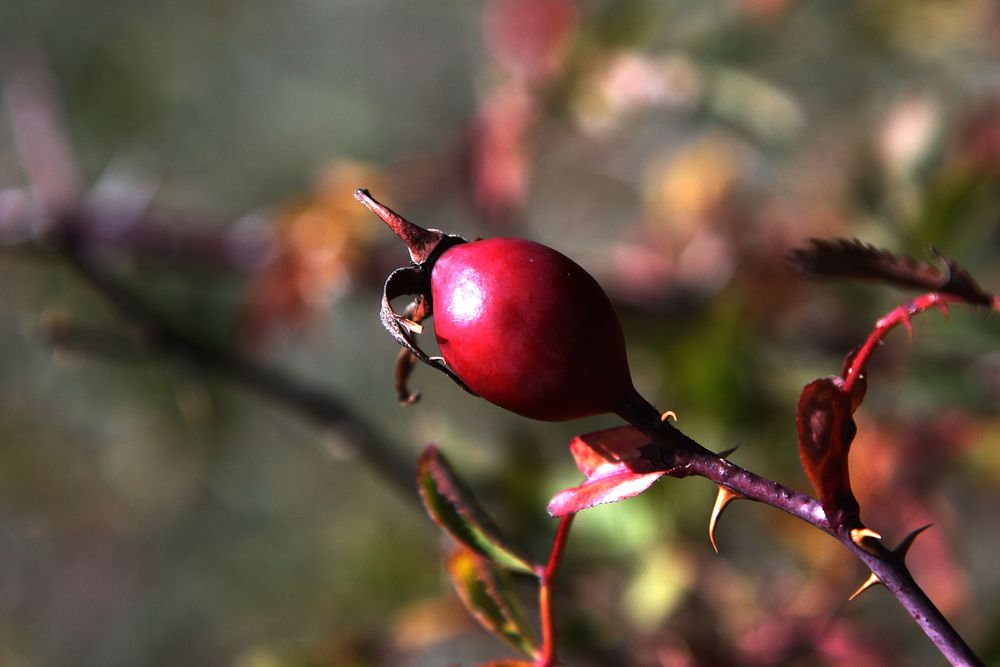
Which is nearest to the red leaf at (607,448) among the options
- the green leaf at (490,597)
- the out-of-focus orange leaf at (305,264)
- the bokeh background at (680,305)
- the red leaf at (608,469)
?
the red leaf at (608,469)

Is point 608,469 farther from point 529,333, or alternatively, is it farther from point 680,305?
point 680,305

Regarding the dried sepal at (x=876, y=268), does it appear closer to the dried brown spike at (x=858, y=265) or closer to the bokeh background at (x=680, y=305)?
the dried brown spike at (x=858, y=265)

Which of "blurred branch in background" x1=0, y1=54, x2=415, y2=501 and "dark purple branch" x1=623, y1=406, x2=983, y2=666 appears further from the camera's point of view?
"blurred branch in background" x1=0, y1=54, x2=415, y2=501

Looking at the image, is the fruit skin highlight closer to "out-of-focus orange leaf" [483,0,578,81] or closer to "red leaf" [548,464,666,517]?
"red leaf" [548,464,666,517]

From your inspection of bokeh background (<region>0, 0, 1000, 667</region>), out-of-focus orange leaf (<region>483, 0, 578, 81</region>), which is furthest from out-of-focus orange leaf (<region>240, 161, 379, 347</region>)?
out-of-focus orange leaf (<region>483, 0, 578, 81</region>)

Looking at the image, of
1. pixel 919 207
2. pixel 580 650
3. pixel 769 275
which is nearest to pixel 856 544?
pixel 580 650

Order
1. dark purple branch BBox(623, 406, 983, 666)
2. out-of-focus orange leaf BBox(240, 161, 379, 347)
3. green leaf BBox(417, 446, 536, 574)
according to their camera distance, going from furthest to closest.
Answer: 1. out-of-focus orange leaf BBox(240, 161, 379, 347)
2. green leaf BBox(417, 446, 536, 574)
3. dark purple branch BBox(623, 406, 983, 666)

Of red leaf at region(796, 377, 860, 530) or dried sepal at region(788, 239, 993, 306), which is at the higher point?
dried sepal at region(788, 239, 993, 306)

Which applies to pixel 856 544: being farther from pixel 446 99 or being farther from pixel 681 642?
pixel 446 99
